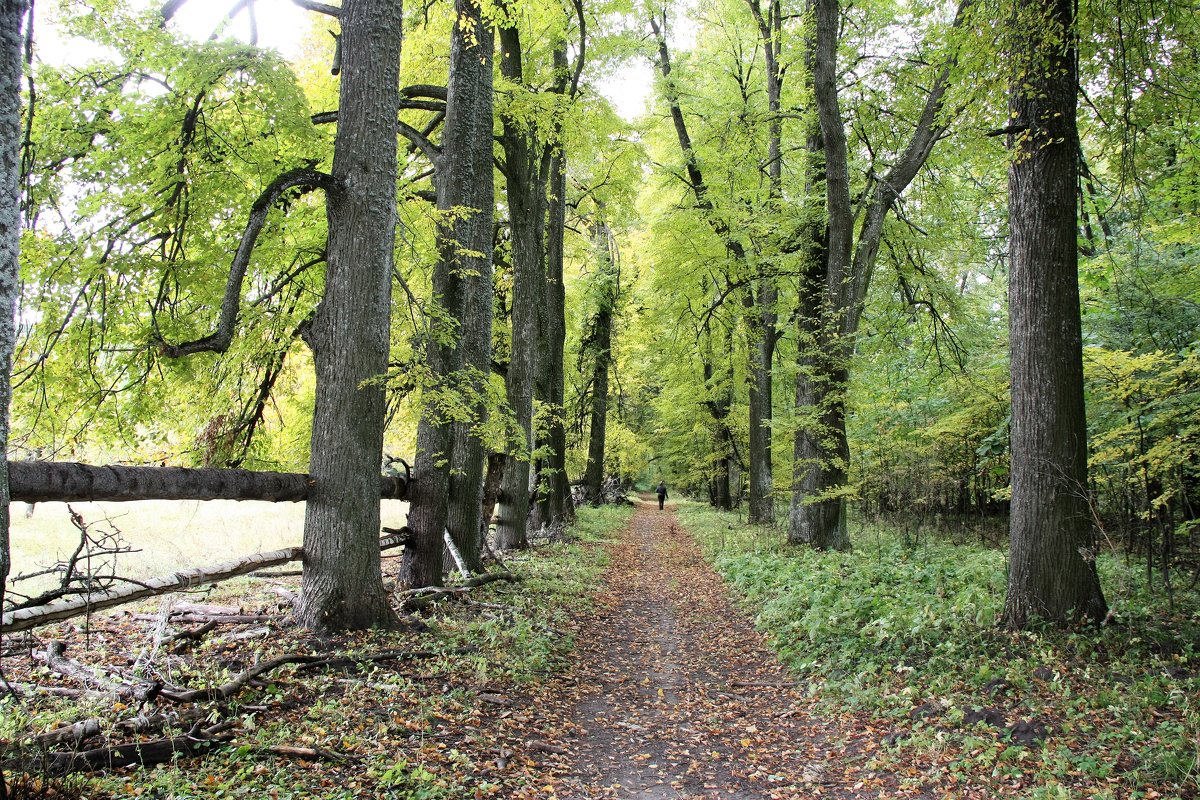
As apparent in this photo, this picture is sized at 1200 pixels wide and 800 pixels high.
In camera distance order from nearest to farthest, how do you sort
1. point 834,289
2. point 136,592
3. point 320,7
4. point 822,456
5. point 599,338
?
point 136,592
point 320,7
point 834,289
point 822,456
point 599,338

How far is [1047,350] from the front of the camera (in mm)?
6289

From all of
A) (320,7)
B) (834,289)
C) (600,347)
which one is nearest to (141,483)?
(320,7)

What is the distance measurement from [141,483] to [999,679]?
Answer: 266 inches

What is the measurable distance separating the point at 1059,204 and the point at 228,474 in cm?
801

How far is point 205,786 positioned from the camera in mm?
3496

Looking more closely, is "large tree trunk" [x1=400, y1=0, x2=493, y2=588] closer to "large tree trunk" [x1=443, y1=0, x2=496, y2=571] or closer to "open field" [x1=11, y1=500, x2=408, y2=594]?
"large tree trunk" [x1=443, y1=0, x2=496, y2=571]

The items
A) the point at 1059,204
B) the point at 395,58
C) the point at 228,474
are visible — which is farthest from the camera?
the point at 395,58

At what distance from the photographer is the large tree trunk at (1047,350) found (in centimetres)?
600

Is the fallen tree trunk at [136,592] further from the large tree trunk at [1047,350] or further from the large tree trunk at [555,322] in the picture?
the large tree trunk at [555,322]

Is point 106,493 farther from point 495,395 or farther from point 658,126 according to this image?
point 658,126

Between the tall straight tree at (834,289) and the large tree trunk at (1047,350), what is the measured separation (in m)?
4.67

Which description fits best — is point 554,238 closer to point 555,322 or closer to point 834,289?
point 555,322

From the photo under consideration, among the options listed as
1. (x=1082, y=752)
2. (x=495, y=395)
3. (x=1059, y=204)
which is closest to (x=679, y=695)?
(x=1082, y=752)

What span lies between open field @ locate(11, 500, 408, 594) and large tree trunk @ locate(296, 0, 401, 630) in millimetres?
2588
